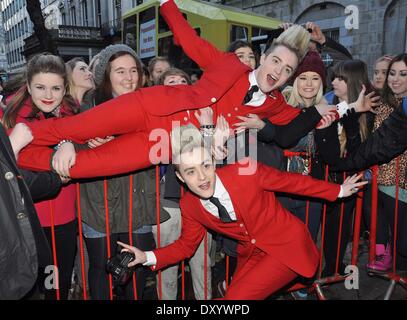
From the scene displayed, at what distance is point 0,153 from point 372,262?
3.14 m

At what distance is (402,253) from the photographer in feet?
10.3

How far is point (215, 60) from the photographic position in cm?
267

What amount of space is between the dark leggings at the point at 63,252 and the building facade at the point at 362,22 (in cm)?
1224

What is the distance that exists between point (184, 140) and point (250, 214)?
0.65 metres

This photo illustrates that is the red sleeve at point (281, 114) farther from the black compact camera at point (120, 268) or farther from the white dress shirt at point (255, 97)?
the black compact camera at point (120, 268)

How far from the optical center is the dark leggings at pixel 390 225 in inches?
122

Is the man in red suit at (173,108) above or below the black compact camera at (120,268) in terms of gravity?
above

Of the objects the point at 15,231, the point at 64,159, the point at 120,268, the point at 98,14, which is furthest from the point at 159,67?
the point at 98,14

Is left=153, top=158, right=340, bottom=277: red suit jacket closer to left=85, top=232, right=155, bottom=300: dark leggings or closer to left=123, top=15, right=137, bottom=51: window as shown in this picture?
Result: left=85, top=232, right=155, bottom=300: dark leggings

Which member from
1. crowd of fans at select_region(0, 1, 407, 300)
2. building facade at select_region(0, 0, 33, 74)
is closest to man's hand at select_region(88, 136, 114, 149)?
crowd of fans at select_region(0, 1, 407, 300)

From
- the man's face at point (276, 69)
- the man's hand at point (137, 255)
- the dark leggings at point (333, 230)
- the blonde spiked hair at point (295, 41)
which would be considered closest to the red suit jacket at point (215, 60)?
the man's face at point (276, 69)

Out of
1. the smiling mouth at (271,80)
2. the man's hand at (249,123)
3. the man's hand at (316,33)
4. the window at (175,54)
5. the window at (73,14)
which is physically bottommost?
the man's hand at (249,123)
